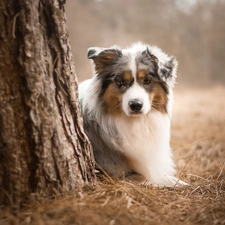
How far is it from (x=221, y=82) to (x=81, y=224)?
12.2 m

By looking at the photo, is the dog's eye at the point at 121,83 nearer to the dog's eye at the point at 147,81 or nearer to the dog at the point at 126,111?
the dog at the point at 126,111

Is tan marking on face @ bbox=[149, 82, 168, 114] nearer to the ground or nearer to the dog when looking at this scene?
the dog

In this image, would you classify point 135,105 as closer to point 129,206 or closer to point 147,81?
point 147,81

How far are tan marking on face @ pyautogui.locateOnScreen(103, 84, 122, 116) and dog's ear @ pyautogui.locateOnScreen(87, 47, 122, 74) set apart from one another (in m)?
0.24

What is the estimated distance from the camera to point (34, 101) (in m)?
2.18

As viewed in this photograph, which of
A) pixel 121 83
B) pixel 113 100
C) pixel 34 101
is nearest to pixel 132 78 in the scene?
pixel 121 83

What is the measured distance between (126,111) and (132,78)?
0.32 m

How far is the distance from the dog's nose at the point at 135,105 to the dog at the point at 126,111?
0.07 m

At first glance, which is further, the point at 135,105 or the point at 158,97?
the point at 158,97

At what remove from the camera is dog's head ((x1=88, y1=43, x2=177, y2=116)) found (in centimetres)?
316

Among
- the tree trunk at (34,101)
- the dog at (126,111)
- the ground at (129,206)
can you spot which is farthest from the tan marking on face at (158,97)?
the tree trunk at (34,101)

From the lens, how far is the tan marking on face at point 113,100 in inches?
128

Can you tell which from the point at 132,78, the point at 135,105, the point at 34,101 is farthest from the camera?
the point at 132,78

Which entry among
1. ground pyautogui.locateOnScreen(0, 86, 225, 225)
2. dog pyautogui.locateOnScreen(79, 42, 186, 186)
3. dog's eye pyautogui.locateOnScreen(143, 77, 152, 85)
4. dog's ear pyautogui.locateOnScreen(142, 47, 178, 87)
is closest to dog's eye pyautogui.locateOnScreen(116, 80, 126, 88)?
dog pyautogui.locateOnScreen(79, 42, 186, 186)
